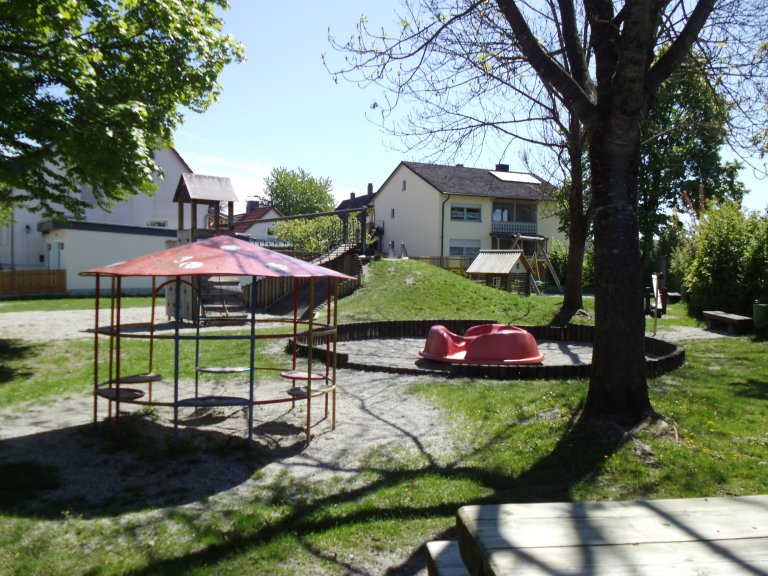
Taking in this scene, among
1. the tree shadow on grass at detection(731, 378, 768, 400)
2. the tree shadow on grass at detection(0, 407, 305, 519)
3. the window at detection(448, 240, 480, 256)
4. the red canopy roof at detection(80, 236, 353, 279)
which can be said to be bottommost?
the tree shadow on grass at detection(0, 407, 305, 519)

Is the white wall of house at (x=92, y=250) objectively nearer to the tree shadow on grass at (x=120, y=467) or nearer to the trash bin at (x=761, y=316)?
the trash bin at (x=761, y=316)

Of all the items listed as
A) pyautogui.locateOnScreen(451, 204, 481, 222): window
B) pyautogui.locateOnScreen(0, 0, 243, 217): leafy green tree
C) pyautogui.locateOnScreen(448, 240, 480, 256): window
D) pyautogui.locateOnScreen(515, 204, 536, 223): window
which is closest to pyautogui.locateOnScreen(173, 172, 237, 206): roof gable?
pyautogui.locateOnScreen(0, 0, 243, 217): leafy green tree

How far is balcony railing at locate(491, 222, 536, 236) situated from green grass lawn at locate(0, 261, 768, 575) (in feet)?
144

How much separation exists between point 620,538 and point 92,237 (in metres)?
37.5

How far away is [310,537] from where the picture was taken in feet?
16.1

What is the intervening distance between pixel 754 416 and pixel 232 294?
18.4 meters

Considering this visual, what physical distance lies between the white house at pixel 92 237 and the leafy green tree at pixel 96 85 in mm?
16965

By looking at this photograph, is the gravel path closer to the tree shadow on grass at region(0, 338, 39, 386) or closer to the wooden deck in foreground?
the wooden deck in foreground

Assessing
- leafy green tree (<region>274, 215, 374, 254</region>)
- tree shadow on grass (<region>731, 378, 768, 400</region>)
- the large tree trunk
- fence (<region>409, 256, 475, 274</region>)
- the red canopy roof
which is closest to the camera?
the red canopy roof

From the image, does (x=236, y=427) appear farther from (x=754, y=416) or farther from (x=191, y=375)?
(x=754, y=416)

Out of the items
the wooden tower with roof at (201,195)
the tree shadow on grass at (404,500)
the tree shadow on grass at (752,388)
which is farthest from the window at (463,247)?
the tree shadow on grass at (404,500)

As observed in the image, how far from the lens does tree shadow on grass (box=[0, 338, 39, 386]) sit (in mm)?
12098

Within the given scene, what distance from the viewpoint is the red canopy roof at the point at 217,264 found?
7086 mm

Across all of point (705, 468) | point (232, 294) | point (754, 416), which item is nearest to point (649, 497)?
point (705, 468)
